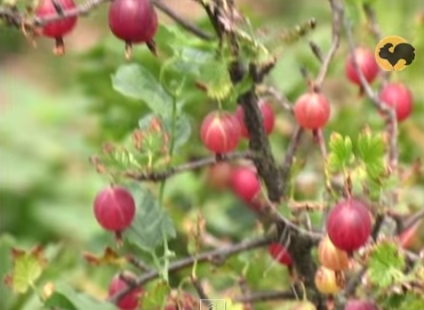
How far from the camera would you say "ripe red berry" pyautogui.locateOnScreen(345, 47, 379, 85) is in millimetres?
1006

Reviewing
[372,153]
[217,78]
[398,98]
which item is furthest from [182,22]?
[398,98]

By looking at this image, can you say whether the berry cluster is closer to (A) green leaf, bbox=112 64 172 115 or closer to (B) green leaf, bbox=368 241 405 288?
(A) green leaf, bbox=112 64 172 115

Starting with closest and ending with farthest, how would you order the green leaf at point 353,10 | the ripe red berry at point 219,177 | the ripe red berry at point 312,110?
the ripe red berry at point 312,110 < the green leaf at point 353,10 < the ripe red berry at point 219,177

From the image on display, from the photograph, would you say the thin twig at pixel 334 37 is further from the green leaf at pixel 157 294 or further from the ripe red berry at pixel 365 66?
the green leaf at pixel 157 294

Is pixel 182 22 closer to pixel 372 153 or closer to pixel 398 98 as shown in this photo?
pixel 372 153

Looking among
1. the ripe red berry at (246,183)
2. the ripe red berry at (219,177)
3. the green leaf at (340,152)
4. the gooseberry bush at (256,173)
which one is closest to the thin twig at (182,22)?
the gooseberry bush at (256,173)

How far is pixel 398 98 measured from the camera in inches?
39.9

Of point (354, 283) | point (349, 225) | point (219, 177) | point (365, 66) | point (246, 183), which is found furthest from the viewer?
point (219, 177)

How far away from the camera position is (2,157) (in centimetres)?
203

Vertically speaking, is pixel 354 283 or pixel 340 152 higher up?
pixel 340 152

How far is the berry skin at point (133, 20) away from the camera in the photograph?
0.78m

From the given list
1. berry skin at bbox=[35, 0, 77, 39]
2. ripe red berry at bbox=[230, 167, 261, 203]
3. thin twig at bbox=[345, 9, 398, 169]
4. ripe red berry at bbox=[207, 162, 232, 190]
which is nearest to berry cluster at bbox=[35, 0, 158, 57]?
berry skin at bbox=[35, 0, 77, 39]
